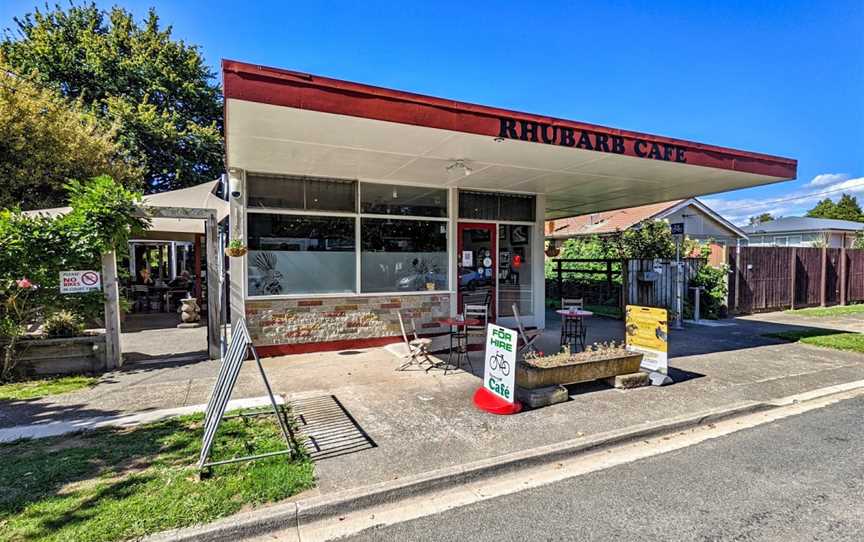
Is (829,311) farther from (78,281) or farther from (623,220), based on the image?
(78,281)

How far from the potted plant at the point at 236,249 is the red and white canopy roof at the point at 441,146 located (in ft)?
4.03

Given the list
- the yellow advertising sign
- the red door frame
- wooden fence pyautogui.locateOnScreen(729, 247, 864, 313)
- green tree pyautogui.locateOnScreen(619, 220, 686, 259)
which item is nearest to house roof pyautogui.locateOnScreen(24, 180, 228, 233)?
the red door frame

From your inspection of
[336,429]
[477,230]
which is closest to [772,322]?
[477,230]

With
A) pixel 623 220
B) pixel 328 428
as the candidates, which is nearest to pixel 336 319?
pixel 328 428

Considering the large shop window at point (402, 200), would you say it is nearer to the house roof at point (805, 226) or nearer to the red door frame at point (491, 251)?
the red door frame at point (491, 251)

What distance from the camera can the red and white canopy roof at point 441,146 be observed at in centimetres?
443

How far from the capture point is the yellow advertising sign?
5.95 meters

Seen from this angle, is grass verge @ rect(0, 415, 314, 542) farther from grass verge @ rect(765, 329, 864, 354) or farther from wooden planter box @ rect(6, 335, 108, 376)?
grass verge @ rect(765, 329, 864, 354)

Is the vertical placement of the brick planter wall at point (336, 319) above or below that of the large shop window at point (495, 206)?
below

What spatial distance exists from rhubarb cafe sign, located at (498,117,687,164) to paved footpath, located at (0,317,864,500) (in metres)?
3.30

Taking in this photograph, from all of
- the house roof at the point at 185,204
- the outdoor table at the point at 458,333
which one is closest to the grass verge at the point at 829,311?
the outdoor table at the point at 458,333

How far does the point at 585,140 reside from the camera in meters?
5.89

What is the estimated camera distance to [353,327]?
314 inches

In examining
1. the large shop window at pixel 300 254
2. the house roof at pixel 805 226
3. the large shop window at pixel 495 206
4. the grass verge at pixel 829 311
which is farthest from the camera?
the house roof at pixel 805 226
